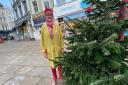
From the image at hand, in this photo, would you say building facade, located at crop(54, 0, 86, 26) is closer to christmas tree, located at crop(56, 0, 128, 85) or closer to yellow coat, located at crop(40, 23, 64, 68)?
yellow coat, located at crop(40, 23, 64, 68)

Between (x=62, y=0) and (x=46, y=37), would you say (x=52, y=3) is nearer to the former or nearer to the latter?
(x=62, y=0)

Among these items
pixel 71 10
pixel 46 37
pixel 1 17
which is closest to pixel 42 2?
pixel 71 10

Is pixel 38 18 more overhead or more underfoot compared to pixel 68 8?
more underfoot

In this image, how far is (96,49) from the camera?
231 centimetres

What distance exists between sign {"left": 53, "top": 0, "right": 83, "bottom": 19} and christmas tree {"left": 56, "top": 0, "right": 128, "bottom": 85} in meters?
16.3

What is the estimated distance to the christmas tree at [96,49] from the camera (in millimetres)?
2330

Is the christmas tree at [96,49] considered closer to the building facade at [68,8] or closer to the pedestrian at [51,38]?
the pedestrian at [51,38]

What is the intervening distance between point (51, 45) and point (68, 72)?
1754 mm

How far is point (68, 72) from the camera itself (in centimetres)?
282

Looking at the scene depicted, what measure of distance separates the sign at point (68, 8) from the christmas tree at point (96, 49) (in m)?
16.3

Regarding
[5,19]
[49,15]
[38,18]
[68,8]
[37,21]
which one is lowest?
[49,15]

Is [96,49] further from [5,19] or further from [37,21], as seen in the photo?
Answer: [5,19]

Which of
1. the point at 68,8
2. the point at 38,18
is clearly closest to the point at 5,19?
the point at 38,18

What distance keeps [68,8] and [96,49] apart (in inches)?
722
